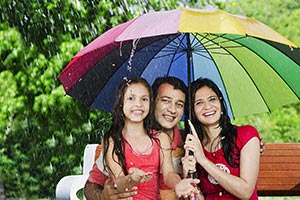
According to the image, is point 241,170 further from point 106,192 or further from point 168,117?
point 106,192

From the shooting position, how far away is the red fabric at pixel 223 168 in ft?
15.1

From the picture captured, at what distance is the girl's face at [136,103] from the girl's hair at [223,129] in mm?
304

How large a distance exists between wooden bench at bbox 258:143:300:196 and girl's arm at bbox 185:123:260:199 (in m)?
0.96

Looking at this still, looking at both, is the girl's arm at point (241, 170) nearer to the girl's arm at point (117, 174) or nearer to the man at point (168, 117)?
the man at point (168, 117)


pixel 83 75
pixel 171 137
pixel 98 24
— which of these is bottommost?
pixel 171 137

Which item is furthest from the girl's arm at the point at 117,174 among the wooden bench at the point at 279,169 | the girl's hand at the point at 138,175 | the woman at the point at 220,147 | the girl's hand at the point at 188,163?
the wooden bench at the point at 279,169

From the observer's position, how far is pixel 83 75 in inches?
189

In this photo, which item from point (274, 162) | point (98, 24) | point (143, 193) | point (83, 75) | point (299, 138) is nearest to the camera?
point (143, 193)

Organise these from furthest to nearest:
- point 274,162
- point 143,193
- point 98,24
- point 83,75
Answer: point 98,24, point 274,162, point 83,75, point 143,193

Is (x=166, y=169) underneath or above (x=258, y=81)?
underneath

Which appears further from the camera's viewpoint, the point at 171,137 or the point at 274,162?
the point at 274,162

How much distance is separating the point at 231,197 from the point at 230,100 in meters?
0.70

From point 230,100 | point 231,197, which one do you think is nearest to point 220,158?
point 231,197

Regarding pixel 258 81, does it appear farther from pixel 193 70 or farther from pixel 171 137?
pixel 171 137
